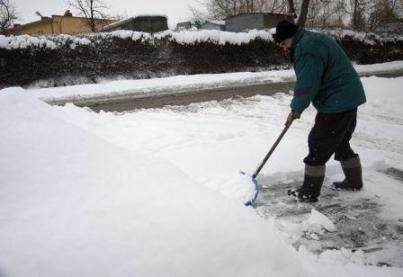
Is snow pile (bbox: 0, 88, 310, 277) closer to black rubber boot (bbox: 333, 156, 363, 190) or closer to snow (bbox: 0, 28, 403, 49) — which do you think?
black rubber boot (bbox: 333, 156, 363, 190)

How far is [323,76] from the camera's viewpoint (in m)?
3.30

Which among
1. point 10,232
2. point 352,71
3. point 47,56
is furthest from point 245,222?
point 47,56

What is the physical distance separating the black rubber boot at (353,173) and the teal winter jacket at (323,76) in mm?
650

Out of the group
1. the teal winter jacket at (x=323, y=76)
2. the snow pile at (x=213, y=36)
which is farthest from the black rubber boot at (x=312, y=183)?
the snow pile at (x=213, y=36)

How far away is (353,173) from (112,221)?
9.34 feet

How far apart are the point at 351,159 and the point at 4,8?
38.5 m

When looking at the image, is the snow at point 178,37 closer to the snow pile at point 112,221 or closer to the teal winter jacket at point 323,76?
the teal winter jacket at point 323,76

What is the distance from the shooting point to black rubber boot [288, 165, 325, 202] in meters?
3.42

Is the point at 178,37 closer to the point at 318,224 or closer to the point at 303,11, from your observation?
the point at 303,11

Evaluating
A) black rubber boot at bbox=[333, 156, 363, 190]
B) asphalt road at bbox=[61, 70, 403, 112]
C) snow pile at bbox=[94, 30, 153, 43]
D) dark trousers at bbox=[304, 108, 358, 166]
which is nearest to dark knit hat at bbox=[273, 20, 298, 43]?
dark trousers at bbox=[304, 108, 358, 166]

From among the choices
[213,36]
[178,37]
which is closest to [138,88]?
[178,37]

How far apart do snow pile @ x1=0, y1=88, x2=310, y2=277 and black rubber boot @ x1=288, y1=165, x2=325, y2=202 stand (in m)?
1.77

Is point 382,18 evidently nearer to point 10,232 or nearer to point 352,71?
point 352,71

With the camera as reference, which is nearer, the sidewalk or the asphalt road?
the asphalt road
